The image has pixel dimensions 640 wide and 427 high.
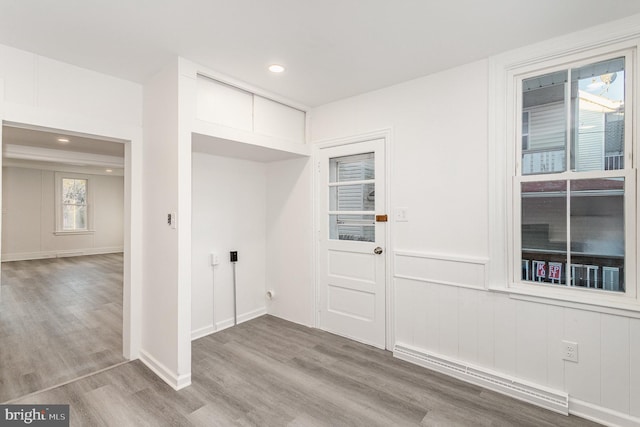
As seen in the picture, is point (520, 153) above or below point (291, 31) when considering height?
below

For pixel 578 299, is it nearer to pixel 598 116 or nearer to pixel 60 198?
pixel 598 116

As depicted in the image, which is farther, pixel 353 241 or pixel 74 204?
pixel 74 204

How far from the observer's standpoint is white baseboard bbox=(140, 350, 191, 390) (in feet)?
7.82

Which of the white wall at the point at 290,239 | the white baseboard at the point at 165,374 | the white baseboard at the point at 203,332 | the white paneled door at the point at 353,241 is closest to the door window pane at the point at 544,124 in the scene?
the white paneled door at the point at 353,241

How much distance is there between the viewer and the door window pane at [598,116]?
6.74ft

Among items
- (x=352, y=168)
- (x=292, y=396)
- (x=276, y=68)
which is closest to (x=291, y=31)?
(x=276, y=68)

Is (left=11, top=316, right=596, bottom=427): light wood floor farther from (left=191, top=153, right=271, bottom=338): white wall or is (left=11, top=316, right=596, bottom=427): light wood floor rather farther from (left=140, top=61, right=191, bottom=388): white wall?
(left=191, top=153, right=271, bottom=338): white wall

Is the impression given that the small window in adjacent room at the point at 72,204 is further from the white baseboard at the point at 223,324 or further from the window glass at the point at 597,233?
the window glass at the point at 597,233

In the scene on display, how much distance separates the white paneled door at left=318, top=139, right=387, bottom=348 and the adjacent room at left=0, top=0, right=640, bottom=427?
0.02 meters

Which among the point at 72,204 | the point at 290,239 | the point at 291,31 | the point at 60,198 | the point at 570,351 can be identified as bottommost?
the point at 570,351

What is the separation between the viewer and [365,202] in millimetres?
3242

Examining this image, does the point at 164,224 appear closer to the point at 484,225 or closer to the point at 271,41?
the point at 271,41

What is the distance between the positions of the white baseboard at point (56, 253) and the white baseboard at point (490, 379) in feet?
31.7

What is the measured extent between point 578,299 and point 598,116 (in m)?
1.26
